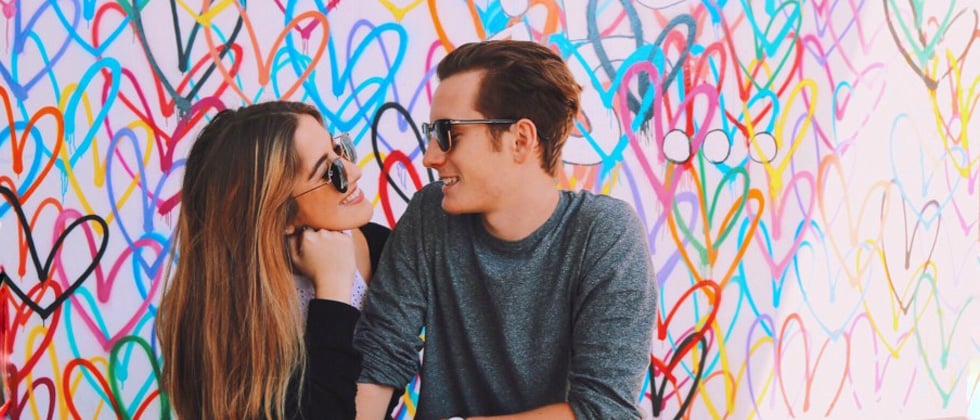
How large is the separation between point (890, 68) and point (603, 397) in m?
2.59

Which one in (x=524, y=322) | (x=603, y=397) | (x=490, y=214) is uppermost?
(x=490, y=214)

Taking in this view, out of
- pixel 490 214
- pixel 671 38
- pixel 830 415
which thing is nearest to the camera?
pixel 490 214

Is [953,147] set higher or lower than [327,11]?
lower

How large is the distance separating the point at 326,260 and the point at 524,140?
18.4 inches

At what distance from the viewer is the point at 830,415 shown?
3887 millimetres

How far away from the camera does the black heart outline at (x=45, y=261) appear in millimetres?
2955

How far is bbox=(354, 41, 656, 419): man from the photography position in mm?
1972

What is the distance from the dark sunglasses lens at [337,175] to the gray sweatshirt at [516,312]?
146 mm

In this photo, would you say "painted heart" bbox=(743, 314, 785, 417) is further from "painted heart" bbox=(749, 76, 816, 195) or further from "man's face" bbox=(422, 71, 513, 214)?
"man's face" bbox=(422, 71, 513, 214)

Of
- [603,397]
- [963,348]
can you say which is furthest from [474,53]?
[963,348]

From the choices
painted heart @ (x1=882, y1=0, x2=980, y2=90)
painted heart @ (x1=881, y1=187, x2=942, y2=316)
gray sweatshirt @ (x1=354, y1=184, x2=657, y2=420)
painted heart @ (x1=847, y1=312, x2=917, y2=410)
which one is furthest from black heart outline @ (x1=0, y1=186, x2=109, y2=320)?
painted heart @ (x1=882, y1=0, x2=980, y2=90)

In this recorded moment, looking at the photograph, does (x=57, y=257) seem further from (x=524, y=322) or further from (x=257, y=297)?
(x=524, y=322)

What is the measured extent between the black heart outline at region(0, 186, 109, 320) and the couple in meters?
1.04

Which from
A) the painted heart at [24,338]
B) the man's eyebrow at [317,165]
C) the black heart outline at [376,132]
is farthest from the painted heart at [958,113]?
the painted heart at [24,338]
